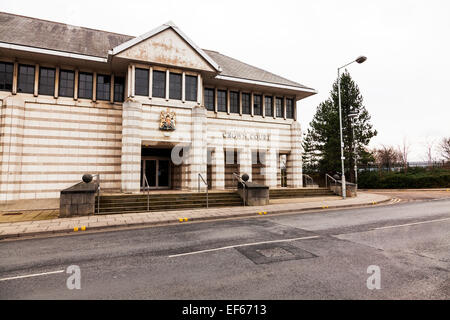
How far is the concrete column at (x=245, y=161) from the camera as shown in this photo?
20.0m

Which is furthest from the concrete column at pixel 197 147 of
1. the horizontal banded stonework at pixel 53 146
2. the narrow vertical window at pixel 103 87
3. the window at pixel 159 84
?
the narrow vertical window at pixel 103 87

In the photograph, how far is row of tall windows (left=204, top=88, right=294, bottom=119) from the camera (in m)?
19.9

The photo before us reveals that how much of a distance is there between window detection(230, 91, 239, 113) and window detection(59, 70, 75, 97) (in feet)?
38.4

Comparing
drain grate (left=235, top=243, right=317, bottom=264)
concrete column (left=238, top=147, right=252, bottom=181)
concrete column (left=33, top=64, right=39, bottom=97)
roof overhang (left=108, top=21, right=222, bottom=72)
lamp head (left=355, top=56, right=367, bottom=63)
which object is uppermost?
roof overhang (left=108, top=21, right=222, bottom=72)

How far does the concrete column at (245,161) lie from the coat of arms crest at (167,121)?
21.3ft

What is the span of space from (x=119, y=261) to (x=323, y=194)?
17.3 m

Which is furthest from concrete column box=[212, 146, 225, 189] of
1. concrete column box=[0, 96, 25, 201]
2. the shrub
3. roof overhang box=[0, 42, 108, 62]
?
the shrub

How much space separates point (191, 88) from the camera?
17297 millimetres

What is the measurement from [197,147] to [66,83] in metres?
9.58

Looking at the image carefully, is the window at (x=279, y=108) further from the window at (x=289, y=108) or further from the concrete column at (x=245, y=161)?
the concrete column at (x=245, y=161)

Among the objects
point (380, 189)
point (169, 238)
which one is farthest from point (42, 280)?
point (380, 189)

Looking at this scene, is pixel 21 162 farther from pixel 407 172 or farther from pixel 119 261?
pixel 407 172

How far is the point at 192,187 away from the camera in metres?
16.5

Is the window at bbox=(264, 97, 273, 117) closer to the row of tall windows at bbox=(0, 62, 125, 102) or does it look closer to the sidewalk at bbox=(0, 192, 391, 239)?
the sidewalk at bbox=(0, 192, 391, 239)
